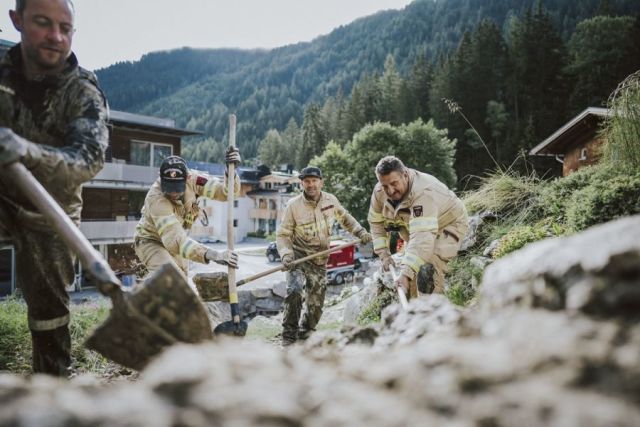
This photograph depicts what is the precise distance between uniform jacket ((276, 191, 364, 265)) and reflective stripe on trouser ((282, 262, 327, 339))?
0.23 meters

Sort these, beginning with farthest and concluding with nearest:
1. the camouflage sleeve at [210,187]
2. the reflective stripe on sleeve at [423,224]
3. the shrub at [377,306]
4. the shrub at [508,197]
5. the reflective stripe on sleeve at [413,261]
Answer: the shrub at [508,197]
the shrub at [377,306]
the camouflage sleeve at [210,187]
the reflective stripe on sleeve at [423,224]
the reflective stripe on sleeve at [413,261]

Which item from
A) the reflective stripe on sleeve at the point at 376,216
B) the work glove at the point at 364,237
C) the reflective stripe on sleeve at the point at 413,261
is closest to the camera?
the reflective stripe on sleeve at the point at 413,261

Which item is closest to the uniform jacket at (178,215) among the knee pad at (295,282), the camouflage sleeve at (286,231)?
the camouflage sleeve at (286,231)

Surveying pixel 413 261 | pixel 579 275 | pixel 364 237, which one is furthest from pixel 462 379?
pixel 364 237

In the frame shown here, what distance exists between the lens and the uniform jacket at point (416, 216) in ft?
13.6

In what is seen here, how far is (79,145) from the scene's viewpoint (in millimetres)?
2295

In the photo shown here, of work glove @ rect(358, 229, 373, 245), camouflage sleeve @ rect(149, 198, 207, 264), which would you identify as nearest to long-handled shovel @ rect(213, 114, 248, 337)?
camouflage sleeve @ rect(149, 198, 207, 264)

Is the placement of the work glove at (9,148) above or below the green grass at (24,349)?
above

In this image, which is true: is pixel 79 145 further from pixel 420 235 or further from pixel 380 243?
pixel 380 243

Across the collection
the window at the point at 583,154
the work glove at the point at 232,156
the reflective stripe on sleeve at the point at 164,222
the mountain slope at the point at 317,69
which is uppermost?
the mountain slope at the point at 317,69

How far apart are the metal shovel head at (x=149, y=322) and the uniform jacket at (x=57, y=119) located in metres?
0.90

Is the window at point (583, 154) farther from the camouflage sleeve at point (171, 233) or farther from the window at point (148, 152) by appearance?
the window at point (148, 152)

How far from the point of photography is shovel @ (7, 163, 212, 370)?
5.90 ft

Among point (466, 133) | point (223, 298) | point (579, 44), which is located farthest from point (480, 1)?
point (223, 298)
